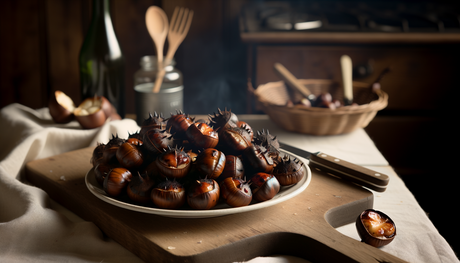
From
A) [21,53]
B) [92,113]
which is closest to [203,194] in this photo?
[92,113]

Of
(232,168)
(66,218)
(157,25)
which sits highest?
(157,25)

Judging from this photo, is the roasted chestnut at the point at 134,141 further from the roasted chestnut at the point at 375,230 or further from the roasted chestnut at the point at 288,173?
the roasted chestnut at the point at 375,230

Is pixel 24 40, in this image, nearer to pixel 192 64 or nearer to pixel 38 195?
pixel 192 64

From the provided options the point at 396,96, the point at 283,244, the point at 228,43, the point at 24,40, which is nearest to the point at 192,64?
the point at 228,43

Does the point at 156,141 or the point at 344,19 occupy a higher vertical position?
the point at 344,19

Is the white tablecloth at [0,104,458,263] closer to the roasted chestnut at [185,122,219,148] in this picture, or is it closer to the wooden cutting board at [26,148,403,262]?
the wooden cutting board at [26,148,403,262]

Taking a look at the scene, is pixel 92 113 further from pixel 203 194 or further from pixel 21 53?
pixel 21 53

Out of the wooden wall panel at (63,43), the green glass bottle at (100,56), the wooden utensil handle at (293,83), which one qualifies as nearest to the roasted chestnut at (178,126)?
the green glass bottle at (100,56)
